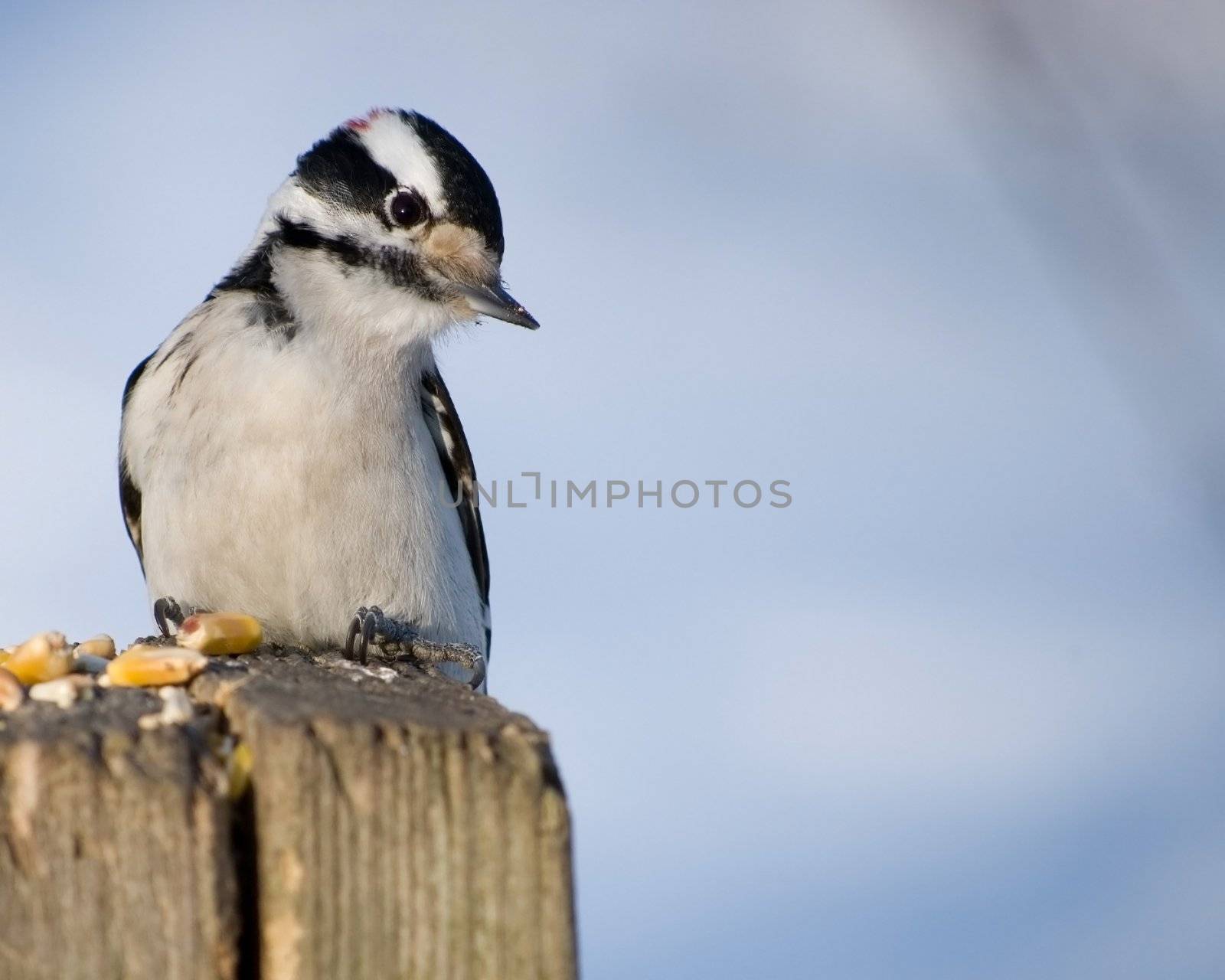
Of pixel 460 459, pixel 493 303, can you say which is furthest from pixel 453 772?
pixel 460 459

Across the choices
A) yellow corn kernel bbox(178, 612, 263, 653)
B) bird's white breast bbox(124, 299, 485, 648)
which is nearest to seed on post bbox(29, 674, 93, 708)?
yellow corn kernel bbox(178, 612, 263, 653)

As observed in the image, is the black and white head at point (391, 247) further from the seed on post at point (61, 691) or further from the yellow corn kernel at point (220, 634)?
the seed on post at point (61, 691)

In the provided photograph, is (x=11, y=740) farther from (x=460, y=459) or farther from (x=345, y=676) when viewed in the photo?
(x=460, y=459)

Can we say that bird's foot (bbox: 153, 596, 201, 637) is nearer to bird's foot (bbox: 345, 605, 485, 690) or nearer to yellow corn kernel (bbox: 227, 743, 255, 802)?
bird's foot (bbox: 345, 605, 485, 690)

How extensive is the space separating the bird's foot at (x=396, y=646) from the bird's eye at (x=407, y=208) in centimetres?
114

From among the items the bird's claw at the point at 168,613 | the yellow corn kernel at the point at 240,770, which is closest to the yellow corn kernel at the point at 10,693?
the yellow corn kernel at the point at 240,770

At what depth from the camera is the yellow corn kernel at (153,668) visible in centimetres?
208

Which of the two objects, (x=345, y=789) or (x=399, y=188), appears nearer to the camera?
(x=345, y=789)

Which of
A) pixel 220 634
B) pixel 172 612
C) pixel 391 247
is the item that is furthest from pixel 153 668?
pixel 391 247

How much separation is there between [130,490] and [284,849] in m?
3.47

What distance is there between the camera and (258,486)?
4.05m

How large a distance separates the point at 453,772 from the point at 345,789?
0.43ft

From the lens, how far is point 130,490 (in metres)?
4.93

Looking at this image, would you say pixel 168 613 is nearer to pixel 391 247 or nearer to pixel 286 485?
pixel 286 485
